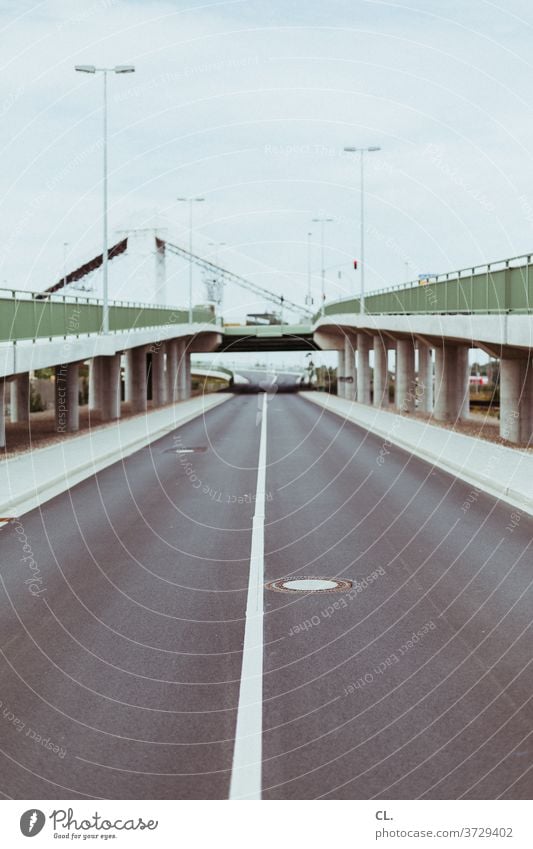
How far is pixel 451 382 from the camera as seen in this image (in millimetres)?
49281

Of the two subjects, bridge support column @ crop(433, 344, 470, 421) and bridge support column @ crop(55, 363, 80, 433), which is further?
bridge support column @ crop(433, 344, 470, 421)

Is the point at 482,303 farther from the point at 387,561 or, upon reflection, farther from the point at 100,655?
the point at 100,655

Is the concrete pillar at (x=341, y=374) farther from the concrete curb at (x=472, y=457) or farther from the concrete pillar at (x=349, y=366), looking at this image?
the concrete curb at (x=472, y=457)

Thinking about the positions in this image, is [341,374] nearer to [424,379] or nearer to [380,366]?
[380,366]

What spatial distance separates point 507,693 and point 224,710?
7.08 feet

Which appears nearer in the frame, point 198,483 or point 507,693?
point 507,693

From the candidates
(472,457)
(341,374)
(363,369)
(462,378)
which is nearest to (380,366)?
(363,369)

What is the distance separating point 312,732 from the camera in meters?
7.55

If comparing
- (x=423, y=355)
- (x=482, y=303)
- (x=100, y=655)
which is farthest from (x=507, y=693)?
(x=423, y=355)

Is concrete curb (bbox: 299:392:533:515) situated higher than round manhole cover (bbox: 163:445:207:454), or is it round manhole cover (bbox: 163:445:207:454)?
concrete curb (bbox: 299:392:533:515)

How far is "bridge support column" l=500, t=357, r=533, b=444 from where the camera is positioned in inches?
1331

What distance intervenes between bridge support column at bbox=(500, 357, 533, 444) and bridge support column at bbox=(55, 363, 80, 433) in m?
17.8

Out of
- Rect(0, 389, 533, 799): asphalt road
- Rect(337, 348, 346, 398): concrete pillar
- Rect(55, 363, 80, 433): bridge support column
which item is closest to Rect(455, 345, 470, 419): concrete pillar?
Rect(55, 363, 80, 433): bridge support column

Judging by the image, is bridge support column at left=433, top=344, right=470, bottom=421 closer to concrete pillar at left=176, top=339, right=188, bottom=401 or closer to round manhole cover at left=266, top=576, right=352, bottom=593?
round manhole cover at left=266, top=576, right=352, bottom=593
